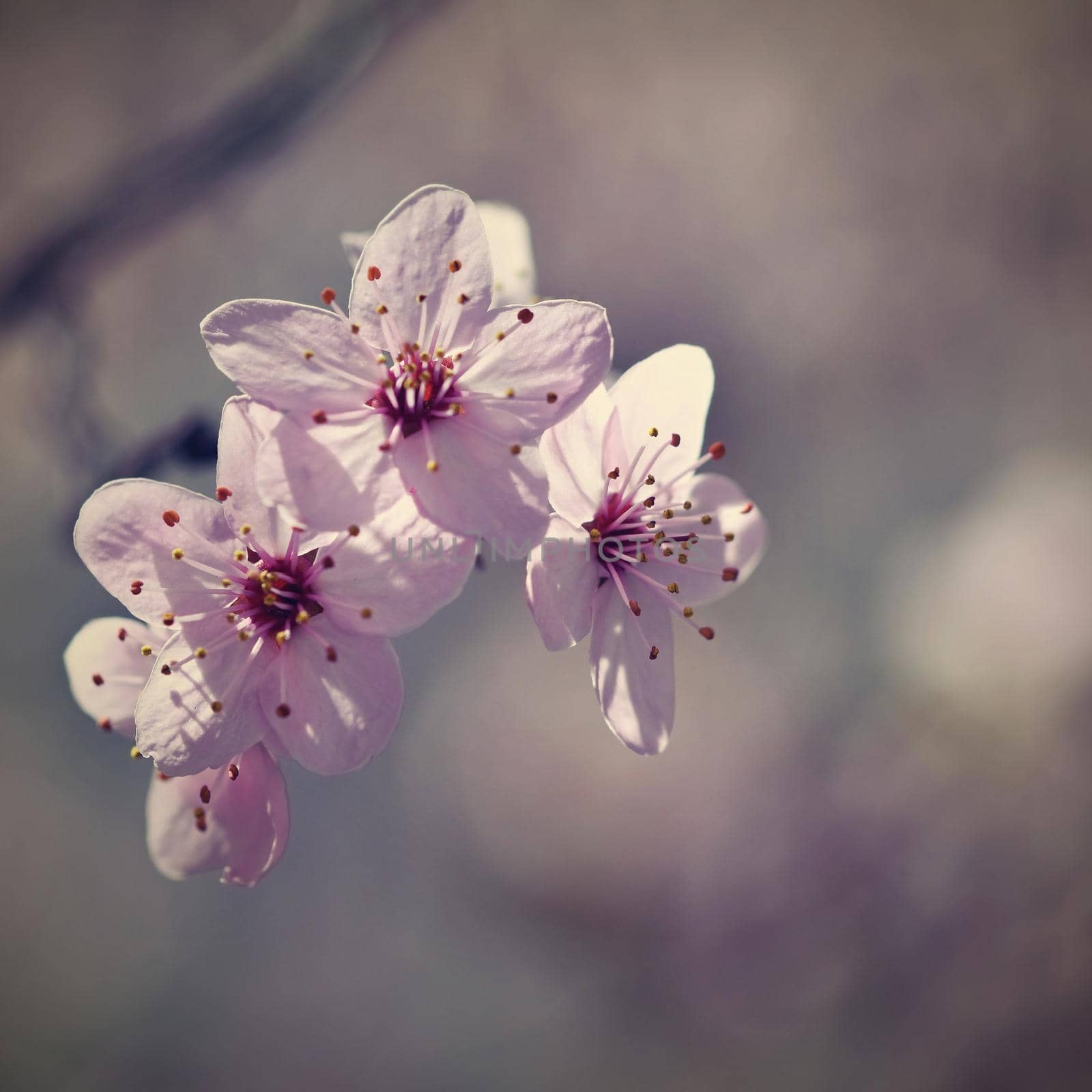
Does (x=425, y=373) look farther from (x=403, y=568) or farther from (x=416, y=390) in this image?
(x=403, y=568)

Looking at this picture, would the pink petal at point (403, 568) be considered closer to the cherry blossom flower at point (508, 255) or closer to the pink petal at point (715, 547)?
the pink petal at point (715, 547)

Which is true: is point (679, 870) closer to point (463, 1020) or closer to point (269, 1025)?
point (463, 1020)

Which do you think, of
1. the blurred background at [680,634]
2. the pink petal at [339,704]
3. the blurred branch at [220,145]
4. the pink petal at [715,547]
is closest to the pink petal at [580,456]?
the pink petal at [715,547]

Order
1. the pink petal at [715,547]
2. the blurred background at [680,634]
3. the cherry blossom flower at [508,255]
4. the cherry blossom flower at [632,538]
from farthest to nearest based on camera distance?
the blurred background at [680,634], the cherry blossom flower at [508,255], the pink petal at [715,547], the cherry blossom flower at [632,538]

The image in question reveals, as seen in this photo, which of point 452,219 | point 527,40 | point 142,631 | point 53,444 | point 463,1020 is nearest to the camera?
point 452,219

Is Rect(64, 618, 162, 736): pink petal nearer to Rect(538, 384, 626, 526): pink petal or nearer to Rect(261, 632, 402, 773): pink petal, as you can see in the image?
Rect(261, 632, 402, 773): pink petal

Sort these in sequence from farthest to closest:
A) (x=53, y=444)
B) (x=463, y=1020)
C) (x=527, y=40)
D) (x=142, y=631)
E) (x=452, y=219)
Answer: (x=527, y=40) → (x=463, y=1020) → (x=53, y=444) → (x=142, y=631) → (x=452, y=219)

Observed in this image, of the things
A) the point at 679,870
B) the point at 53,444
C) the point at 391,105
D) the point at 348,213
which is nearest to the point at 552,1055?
the point at 679,870
